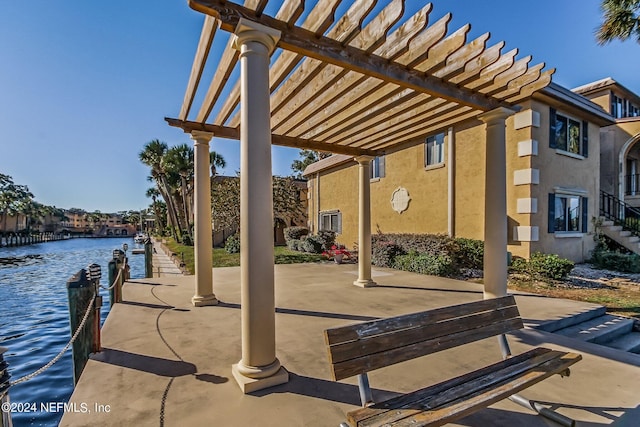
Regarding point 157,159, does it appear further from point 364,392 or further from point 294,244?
point 364,392

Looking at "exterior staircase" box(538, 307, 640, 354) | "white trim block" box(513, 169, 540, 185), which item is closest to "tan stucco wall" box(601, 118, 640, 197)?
"white trim block" box(513, 169, 540, 185)

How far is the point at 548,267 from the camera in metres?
8.33

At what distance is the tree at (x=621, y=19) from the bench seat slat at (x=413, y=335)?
1079 centimetres

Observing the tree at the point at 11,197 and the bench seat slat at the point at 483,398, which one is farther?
the tree at the point at 11,197

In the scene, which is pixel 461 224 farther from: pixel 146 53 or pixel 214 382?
pixel 146 53

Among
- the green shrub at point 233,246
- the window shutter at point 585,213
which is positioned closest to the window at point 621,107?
the window shutter at point 585,213

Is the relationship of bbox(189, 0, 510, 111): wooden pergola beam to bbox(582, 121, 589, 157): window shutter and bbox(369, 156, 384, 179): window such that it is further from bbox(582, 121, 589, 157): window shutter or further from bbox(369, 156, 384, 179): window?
bbox(582, 121, 589, 157): window shutter

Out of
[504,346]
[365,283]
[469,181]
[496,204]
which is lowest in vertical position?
[365,283]

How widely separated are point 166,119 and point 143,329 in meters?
3.42

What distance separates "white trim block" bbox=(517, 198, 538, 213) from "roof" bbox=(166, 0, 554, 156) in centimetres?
519

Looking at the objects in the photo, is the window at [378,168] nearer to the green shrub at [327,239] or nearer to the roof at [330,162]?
the roof at [330,162]

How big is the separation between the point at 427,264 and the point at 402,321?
7485 mm

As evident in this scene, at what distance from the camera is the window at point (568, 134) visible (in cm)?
1006

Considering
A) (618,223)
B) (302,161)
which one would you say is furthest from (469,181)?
(302,161)
